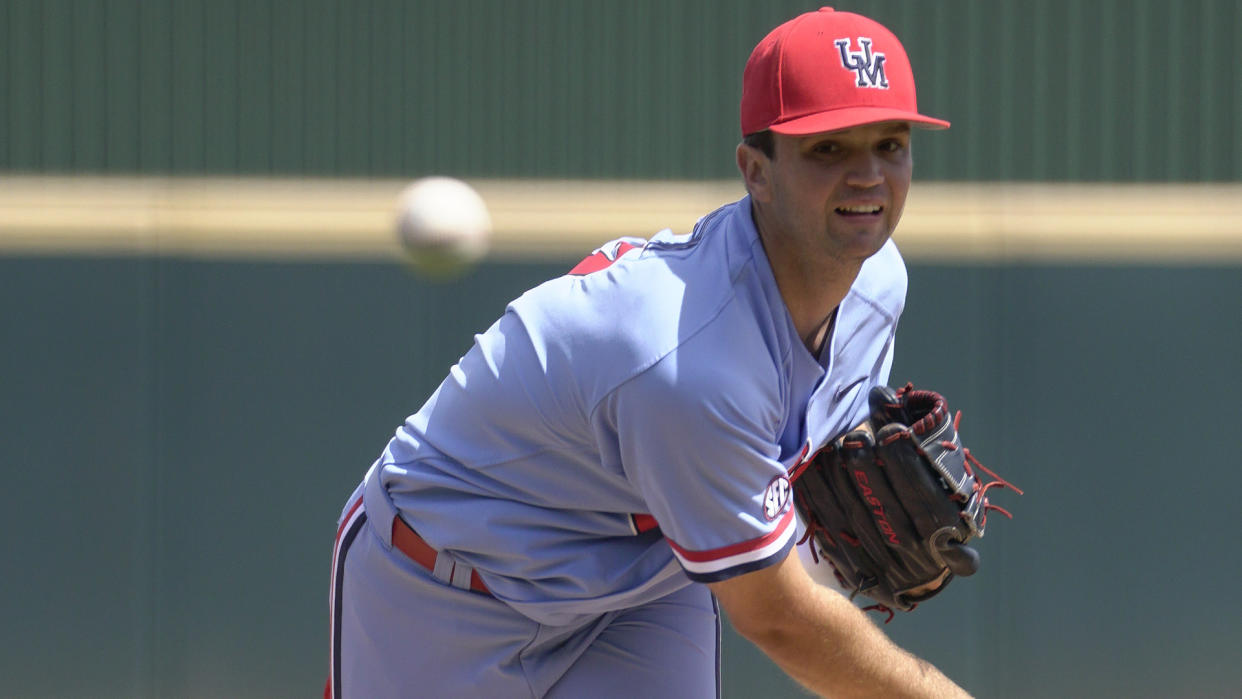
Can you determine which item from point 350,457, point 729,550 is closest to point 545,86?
point 350,457

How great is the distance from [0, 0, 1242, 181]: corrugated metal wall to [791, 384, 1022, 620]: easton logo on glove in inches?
92.2

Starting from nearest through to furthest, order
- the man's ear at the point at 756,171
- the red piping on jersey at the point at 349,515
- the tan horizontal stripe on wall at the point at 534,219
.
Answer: the man's ear at the point at 756,171, the red piping on jersey at the point at 349,515, the tan horizontal stripe on wall at the point at 534,219

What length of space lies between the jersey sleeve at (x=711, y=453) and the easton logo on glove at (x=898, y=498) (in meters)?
0.45

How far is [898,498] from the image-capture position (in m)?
2.85

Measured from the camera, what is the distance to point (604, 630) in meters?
2.65

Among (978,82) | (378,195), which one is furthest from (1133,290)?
(378,195)

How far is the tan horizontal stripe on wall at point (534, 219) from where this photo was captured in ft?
16.1

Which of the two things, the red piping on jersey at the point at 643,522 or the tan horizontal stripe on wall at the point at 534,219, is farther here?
the tan horizontal stripe on wall at the point at 534,219

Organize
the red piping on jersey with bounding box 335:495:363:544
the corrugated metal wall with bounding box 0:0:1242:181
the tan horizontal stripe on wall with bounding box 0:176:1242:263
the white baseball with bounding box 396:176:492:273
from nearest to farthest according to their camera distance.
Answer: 1. the red piping on jersey with bounding box 335:495:363:544
2. the white baseball with bounding box 396:176:492:273
3. the tan horizontal stripe on wall with bounding box 0:176:1242:263
4. the corrugated metal wall with bounding box 0:0:1242:181

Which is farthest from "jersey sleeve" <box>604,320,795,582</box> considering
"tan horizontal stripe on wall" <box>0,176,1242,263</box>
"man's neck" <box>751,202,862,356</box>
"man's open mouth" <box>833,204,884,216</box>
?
"tan horizontal stripe on wall" <box>0,176,1242,263</box>

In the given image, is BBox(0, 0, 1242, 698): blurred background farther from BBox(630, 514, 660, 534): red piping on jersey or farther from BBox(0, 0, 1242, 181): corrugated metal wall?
BBox(630, 514, 660, 534): red piping on jersey

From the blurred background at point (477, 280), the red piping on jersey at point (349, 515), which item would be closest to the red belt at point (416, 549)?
the red piping on jersey at point (349, 515)

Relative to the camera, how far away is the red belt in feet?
8.29

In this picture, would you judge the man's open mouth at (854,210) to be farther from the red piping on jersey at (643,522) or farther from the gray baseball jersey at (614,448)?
the red piping on jersey at (643,522)
